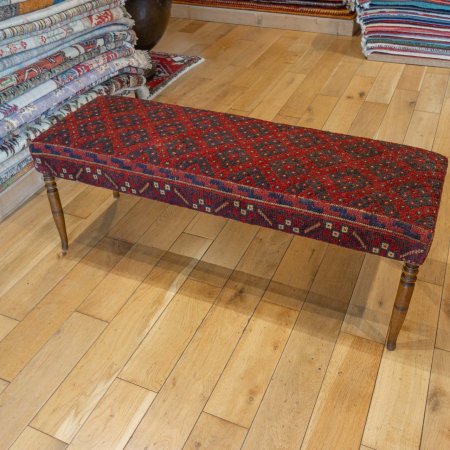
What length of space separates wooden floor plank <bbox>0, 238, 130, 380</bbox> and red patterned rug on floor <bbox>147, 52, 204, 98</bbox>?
1403 mm

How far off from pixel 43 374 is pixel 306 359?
75 cm

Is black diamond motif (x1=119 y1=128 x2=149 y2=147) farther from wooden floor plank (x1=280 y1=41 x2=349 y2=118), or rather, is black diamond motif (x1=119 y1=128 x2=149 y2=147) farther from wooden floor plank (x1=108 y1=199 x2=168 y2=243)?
wooden floor plank (x1=280 y1=41 x2=349 y2=118)

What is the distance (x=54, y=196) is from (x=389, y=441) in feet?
4.16

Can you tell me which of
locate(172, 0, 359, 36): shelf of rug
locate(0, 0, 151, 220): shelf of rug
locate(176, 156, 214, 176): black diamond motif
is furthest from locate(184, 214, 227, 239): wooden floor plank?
locate(172, 0, 359, 36): shelf of rug

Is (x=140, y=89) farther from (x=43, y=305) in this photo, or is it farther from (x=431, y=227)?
(x=431, y=227)

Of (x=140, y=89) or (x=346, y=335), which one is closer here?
(x=346, y=335)

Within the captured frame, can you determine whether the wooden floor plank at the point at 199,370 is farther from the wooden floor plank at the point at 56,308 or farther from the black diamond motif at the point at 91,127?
the black diamond motif at the point at 91,127

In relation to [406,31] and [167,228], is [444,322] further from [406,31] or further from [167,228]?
[406,31]

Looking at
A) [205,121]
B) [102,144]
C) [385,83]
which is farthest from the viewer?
[385,83]

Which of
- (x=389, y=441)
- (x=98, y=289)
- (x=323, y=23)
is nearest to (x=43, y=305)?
(x=98, y=289)

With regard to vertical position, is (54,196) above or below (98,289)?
above

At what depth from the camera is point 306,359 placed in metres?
1.58

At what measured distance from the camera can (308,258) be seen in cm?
194

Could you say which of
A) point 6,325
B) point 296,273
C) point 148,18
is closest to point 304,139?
point 296,273
